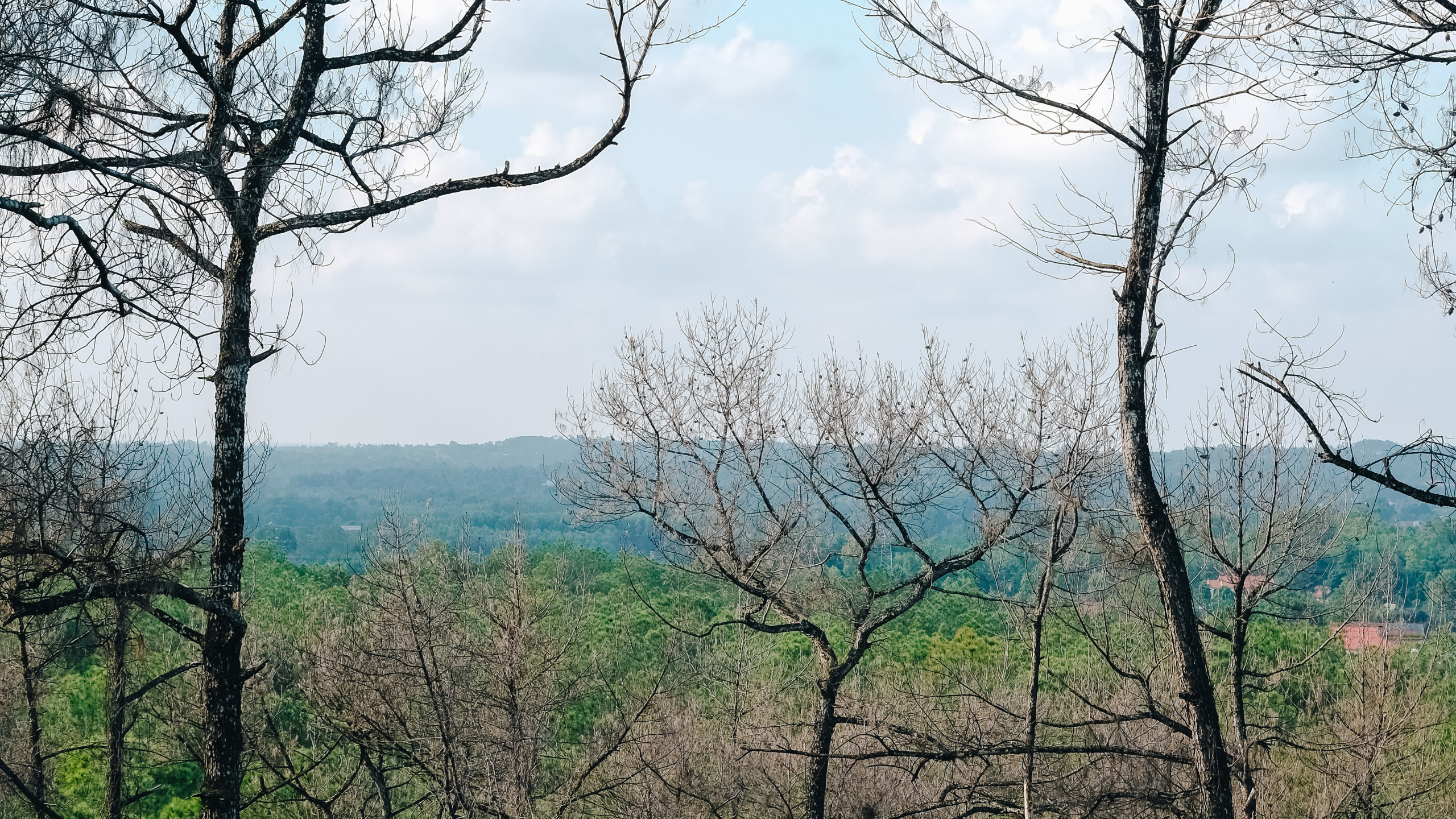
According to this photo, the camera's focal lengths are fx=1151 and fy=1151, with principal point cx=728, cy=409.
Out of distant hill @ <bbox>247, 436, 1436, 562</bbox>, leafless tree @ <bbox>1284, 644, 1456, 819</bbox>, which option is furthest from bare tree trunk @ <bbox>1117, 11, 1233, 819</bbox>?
distant hill @ <bbox>247, 436, 1436, 562</bbox>

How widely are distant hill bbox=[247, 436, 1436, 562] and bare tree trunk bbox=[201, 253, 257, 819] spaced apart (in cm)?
4314

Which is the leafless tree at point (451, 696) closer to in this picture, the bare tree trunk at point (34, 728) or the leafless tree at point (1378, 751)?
the bare tree trunk at point (34, 728)

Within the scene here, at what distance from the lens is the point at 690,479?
16250mm

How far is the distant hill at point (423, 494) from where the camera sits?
8488 centimetres

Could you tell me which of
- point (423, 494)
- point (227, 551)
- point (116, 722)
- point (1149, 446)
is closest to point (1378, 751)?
point (1149, 446)

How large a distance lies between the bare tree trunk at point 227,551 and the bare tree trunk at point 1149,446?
6.57 meters

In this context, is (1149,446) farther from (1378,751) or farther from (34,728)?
(34,728)

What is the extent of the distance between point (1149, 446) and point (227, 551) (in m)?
6.94

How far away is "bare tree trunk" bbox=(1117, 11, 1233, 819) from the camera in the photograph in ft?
28.0

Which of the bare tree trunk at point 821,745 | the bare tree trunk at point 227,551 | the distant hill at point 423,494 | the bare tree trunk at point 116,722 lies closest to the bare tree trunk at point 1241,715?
the bare tree trunk at point 821,745

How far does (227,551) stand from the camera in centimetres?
835

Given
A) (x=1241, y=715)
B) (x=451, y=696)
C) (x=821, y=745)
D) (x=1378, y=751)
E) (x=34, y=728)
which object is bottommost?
(x=1378, y=751)

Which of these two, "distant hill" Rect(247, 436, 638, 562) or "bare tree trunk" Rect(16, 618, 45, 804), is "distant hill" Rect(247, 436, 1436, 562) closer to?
"distant hill" Rect(247, 436, 638, 562)

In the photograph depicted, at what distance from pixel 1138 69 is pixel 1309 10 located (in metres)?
2.40
